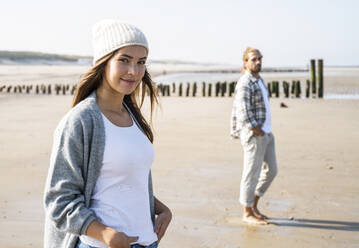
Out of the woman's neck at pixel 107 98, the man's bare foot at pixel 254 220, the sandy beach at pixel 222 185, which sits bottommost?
the sandy beach at pixel 222 185

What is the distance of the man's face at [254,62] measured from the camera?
5195mm

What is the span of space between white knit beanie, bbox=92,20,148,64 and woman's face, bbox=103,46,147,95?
3cm

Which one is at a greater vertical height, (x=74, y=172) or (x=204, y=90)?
(x=74, y=172)

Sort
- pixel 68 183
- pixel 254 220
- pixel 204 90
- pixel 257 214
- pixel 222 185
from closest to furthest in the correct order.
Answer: pixel 68 183, pixel 254 220, pixel 257 214, pixel 222 185, pixel 204 90

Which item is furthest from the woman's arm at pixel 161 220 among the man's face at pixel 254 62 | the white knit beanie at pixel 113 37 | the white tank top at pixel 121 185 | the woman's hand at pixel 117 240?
the man's face at pixel 254 62

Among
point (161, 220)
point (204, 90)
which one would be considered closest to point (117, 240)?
point (161, 220)

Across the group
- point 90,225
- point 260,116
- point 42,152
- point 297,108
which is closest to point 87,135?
point 90,225

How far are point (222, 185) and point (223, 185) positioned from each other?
15mm

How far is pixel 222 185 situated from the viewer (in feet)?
23.0

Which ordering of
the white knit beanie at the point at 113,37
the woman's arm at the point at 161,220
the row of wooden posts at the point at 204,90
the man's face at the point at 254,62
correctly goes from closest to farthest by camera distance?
1. the white knit beanie at the point at 113,37
2. the woman's arm at the point at 161,220
3. the man's face at the point at 254,62
4. the row of wooden posts at the point at 204,90

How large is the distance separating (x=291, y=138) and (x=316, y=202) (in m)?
4.65

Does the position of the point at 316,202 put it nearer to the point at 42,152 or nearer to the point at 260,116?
the point at 260,116

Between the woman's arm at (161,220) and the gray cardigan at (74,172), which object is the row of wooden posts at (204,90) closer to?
the woman's arm at (161,220)

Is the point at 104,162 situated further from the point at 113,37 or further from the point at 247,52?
the point at 247,52
